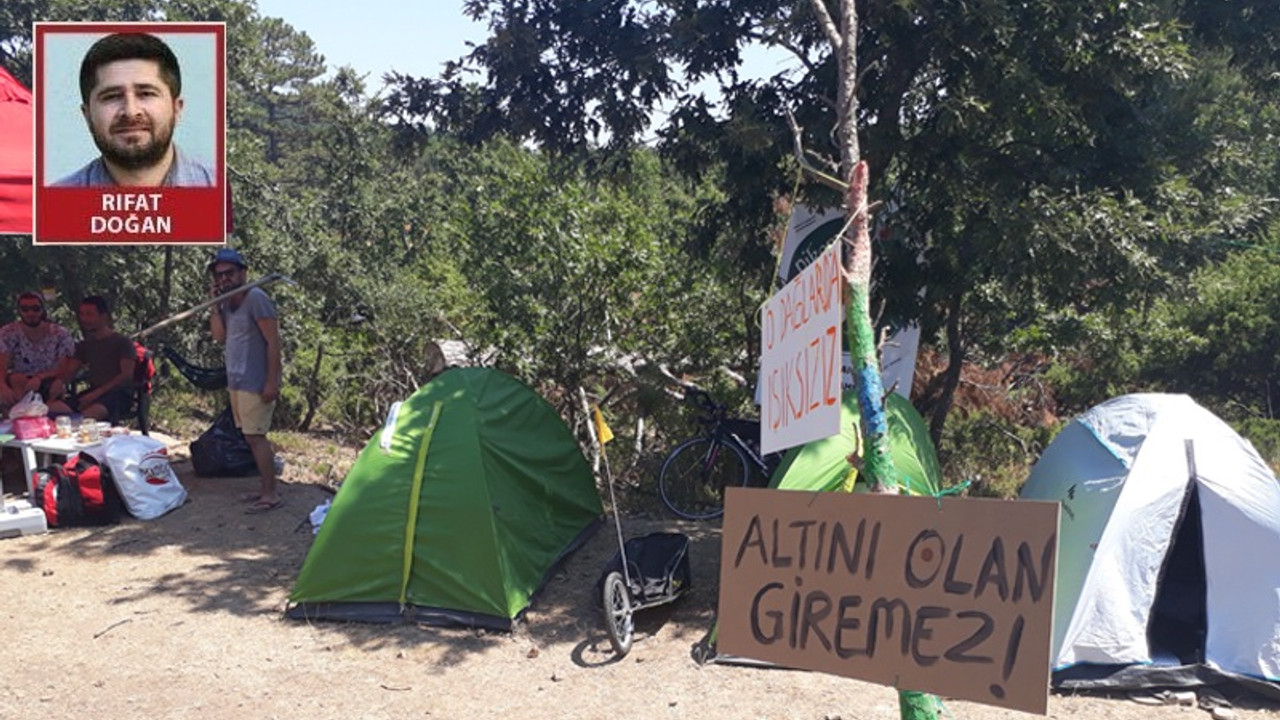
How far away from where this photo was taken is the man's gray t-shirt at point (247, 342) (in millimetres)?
7160

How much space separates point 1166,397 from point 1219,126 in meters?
2.71

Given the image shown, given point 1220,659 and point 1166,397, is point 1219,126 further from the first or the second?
point 1220,659

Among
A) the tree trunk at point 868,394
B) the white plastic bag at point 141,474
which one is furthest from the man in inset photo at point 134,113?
the tree trunk at point 868,394

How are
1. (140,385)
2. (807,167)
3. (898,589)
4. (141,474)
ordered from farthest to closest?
(140,385) → (141,474) → (807,167) → (898,589)

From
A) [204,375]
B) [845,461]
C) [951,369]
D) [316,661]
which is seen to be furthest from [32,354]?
[951,369]

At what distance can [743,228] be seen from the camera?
25.9ft

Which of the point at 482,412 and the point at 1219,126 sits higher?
the point at 1219,126

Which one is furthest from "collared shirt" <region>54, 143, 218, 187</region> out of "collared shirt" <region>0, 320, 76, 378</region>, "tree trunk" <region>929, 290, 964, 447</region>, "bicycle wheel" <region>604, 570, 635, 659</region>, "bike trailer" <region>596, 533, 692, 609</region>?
"tree trunk" <region>929, 290, 964, 447</region>

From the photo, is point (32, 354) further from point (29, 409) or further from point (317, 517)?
point (317, 517)

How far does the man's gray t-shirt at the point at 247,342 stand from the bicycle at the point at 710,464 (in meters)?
3.23

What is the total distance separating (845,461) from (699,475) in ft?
9.86

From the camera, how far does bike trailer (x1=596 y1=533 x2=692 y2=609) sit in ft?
19.1

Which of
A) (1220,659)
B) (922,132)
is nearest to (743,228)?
(922,132)

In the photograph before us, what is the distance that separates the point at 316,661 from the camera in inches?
209
